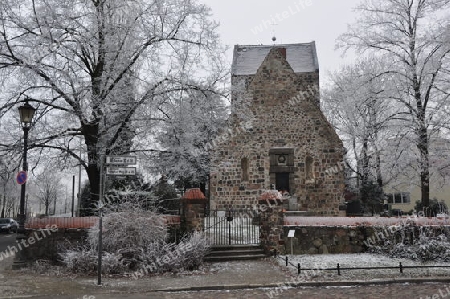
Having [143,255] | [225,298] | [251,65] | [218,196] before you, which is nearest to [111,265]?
[143,255]

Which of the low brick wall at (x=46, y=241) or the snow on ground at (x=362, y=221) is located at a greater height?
the snow on ground at (x=362, y=221)

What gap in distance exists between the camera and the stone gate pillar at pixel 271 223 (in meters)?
14.6

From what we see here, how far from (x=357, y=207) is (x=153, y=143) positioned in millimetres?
18302

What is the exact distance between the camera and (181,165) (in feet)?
59.3

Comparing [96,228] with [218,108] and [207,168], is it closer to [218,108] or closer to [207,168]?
[218,108]

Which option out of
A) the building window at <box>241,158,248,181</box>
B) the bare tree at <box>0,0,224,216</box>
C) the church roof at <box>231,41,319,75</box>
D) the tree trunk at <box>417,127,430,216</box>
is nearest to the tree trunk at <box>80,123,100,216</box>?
the bare tree at <box>0,0,224,216</box>

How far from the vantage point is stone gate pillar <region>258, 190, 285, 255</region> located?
14570mm

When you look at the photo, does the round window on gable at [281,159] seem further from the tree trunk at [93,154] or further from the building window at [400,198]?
the building window at [400,198]

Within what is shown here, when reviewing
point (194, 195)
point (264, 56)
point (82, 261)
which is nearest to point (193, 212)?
point (194, 195)

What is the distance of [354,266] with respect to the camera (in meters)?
12.4

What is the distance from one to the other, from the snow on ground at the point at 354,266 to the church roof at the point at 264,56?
18.3 metres

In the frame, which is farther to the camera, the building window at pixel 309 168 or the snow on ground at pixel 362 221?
the building window at pixel 309 168

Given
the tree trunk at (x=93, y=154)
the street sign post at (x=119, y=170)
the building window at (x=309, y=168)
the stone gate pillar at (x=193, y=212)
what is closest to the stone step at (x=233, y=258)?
the stone gate pillar at (x=193, y=212)

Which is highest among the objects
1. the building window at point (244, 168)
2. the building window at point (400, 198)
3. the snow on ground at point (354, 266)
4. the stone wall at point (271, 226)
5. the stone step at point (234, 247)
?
the building window at point (244, 168)
